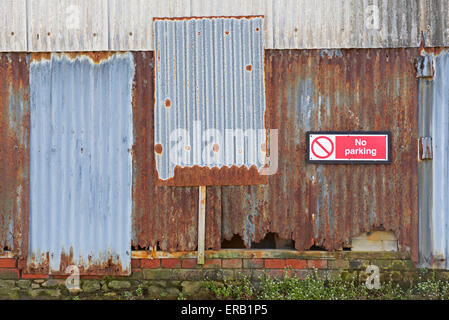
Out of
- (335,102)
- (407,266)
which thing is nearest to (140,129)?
(335,102)

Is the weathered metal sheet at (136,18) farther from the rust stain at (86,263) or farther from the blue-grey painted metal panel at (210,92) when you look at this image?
the rust stain at (86,263)

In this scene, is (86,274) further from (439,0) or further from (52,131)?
(439,0)

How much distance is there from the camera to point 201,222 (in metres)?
5.43

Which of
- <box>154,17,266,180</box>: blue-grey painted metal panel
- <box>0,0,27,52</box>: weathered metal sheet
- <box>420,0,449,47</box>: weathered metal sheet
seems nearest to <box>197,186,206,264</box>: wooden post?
<box>154,17,266,180</box>: blue-grey painted metal panel

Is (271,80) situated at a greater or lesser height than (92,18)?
lesser

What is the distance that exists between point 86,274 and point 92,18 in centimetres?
333

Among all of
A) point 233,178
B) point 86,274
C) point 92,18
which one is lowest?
point 86,274

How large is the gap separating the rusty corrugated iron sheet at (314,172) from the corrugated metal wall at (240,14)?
0.20 meters

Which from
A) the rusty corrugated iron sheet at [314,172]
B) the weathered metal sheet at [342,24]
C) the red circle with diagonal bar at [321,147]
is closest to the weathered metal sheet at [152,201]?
the rusty corrugated iron sheet at [314,172]

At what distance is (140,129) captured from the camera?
5.48 metres

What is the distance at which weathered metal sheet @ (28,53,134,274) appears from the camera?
546 centimetres

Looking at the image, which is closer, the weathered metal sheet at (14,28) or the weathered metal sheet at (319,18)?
the weathered metal sheet at (319,18)

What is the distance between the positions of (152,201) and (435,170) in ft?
12.0

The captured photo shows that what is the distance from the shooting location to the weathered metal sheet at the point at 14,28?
17.9ft
